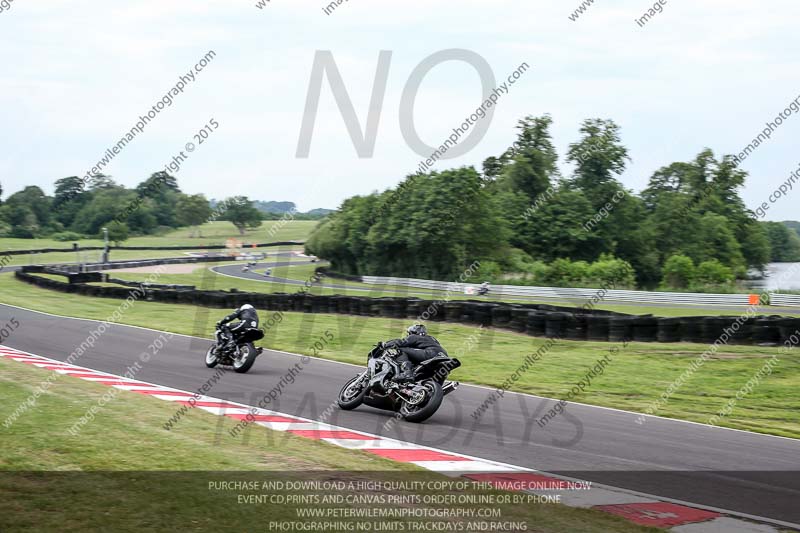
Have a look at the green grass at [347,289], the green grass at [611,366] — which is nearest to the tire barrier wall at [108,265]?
the green grass at [347,289]

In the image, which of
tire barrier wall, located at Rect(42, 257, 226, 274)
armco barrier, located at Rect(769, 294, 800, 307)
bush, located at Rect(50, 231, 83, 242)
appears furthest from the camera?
bush, located at Rect(50, 231, 83, 242)

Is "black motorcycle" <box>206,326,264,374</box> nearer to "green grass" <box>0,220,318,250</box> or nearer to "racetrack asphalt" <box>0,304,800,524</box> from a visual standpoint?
"racetrack asphalt" <box>0,304,800,524</box>

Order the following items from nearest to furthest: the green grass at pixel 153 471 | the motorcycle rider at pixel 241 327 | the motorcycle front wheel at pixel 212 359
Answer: the green grass at pixel 153 471 → the motorcycle rider at pixel 241 327 → the motorcycle front wheel at pixel 212 359

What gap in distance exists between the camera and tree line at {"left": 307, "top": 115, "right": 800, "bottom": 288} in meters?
58.7

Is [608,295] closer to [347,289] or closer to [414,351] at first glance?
[347,289]

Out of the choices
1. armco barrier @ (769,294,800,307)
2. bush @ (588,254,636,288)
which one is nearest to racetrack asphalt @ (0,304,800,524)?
armco barrier @ (769,294,800,307)

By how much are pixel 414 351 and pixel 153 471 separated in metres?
4.91

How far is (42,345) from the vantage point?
723 inches

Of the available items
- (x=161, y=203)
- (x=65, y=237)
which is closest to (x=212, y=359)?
(x=65, y=237)

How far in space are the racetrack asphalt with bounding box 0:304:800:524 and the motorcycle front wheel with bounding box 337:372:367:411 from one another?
0.48 feet

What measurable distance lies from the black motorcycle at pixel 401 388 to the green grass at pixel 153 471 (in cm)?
209

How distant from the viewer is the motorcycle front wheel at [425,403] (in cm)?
1029

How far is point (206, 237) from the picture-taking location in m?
129

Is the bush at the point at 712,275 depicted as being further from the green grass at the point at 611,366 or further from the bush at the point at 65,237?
the bush at the point at 65,237
